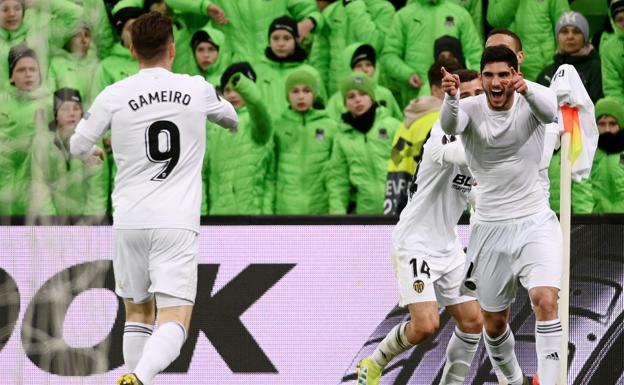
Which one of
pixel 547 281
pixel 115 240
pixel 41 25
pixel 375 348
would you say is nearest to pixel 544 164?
pixel 547 281

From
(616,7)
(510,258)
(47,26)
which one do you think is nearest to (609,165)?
(616,7)

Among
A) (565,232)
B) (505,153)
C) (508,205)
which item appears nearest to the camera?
(505,153)

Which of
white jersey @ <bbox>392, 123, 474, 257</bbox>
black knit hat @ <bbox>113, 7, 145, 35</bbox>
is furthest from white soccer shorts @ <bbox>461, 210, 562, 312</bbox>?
black knit hat @ <bbox>113, 7, 145, 35</bbox>

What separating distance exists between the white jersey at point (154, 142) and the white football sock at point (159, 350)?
587 mm

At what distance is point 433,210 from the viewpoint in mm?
9492

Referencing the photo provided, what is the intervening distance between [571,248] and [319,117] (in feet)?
9.45

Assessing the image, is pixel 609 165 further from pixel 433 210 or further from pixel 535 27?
pixel 433 210

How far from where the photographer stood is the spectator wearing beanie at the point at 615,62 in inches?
488

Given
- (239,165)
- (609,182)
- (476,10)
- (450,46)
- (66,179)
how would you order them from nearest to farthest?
(66,179)
(609,182)
(239,165)
(450,46)
(476,10)

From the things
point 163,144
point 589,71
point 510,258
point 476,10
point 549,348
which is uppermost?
point 476,10

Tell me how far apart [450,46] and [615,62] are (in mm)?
1490

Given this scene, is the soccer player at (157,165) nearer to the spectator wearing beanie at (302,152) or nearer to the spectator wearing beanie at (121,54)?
the spectator wearing beanie at (302,152)

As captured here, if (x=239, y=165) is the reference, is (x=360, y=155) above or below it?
above

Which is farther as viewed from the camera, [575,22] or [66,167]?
[575,22]
